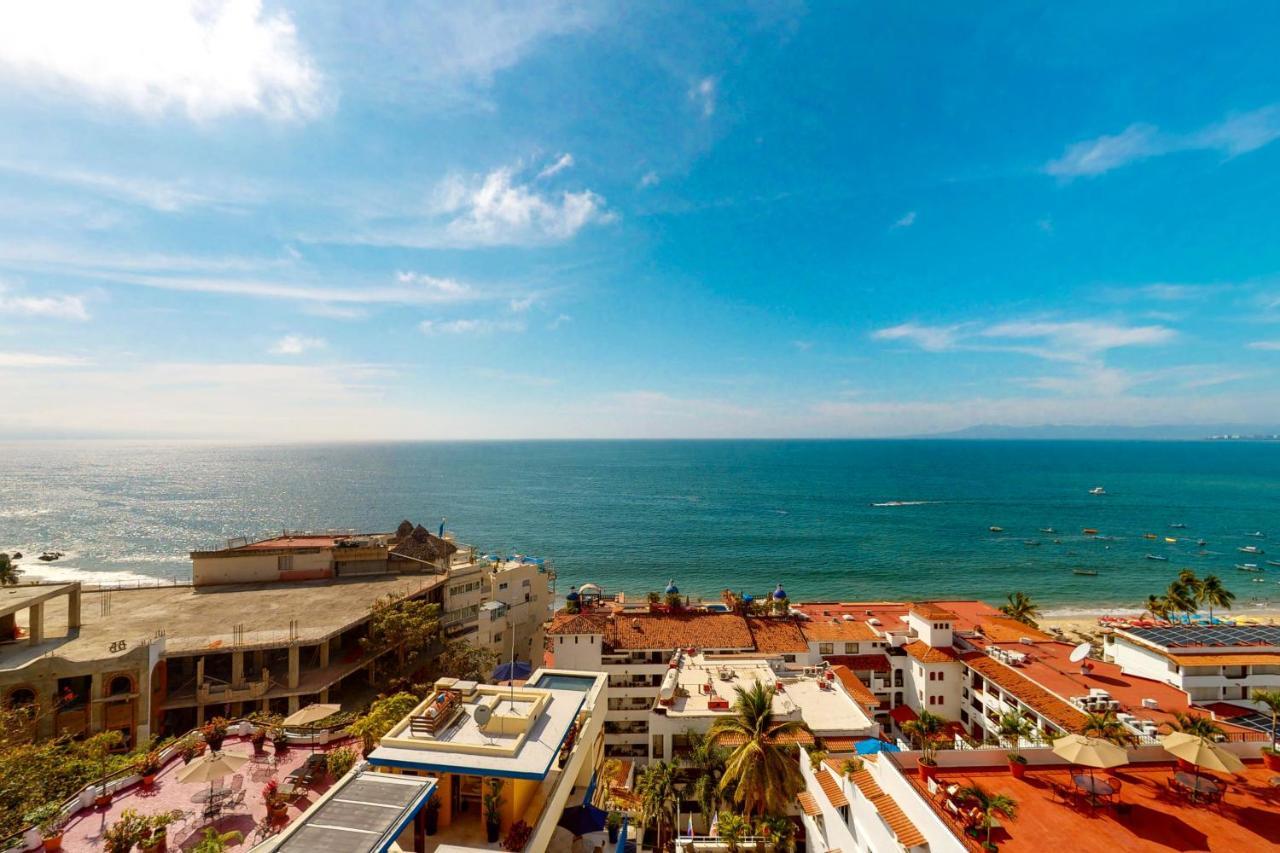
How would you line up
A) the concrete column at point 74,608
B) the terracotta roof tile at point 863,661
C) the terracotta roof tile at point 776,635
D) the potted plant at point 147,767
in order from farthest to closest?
the terracotta roof tile at point 776,635 < the terracotta roof tile at point 863,661 < the concrete column at point 74,608 < the potted plant at point 147,767

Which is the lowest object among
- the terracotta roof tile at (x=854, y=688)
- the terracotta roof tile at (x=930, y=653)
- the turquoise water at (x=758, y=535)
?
the turquoise water at (x=758, y=535)

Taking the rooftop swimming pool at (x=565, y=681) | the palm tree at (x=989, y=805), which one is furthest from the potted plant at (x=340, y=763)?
the palm tree at (x=989, y=805)

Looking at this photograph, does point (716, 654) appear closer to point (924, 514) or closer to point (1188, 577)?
point (1188, 577)

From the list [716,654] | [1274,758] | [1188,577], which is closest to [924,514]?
[1188,577]

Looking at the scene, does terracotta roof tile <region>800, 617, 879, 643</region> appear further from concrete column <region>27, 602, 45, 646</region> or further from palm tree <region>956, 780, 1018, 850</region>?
concrete column <region>27, 602, 45, 646</region>

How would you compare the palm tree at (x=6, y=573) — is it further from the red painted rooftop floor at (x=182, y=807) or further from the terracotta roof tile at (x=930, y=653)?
the terracotta roof tile at (x=930, y=653)
